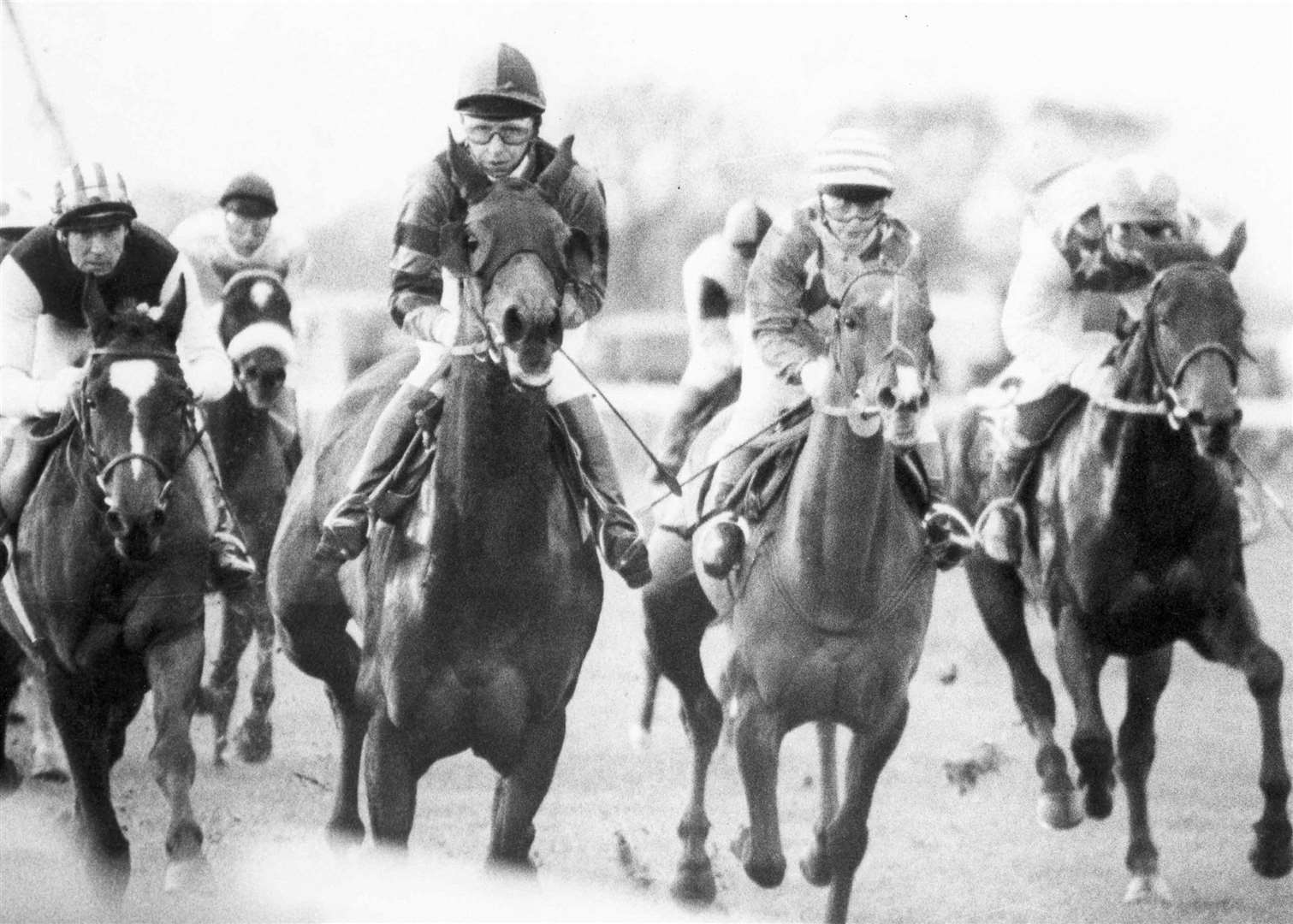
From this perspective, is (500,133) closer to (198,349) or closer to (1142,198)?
(198,349)

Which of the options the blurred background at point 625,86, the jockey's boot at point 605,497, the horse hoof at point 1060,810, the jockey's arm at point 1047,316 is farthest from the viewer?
the blurred background at point 625,86

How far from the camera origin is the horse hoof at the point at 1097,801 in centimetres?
829

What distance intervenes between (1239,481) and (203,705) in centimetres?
482

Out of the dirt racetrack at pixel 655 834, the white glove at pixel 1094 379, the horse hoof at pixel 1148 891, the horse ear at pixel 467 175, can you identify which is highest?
the horse ear at pixel 467 175

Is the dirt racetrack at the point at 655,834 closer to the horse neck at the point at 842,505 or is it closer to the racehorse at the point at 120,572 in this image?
the racehorse at the point at 120,572

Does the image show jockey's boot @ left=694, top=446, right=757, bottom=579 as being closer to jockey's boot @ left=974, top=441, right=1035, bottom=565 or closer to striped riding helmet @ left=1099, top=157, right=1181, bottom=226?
jockey's boot @ left=974, top=441, right=1035, bottom=565

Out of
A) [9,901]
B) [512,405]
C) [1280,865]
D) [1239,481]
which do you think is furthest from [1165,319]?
[9,901]

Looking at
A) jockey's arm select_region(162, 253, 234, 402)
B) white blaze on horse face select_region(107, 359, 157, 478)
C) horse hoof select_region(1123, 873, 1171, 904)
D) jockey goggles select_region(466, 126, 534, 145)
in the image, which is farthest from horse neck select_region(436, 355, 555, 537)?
horse hoof select_region(1123, 873, 1171, 904)

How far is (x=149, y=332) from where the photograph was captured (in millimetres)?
7625

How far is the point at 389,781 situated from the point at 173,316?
78.6 inches

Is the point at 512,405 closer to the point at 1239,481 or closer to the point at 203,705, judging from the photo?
the point at 1239,481

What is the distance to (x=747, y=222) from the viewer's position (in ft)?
32.6

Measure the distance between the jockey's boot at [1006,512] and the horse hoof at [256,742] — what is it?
3476mm

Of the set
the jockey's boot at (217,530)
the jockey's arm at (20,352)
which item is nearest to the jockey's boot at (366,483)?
the jockey's boot at (217,530)
